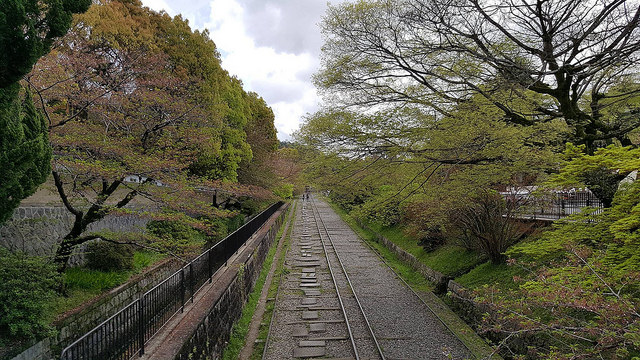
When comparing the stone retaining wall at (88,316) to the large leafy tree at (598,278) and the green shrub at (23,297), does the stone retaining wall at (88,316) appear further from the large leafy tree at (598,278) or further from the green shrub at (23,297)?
the large leafy tree at (598,278)

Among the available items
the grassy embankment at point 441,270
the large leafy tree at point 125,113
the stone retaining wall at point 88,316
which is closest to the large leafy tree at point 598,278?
the grassy embankment at point 441,270

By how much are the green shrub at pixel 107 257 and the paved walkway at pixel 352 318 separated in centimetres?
468

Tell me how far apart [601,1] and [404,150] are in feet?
14.8

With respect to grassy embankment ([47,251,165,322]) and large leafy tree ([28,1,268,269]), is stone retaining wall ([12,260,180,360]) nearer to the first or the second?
grassy embankment ([47,251,165,322])

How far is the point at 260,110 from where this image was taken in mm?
35781

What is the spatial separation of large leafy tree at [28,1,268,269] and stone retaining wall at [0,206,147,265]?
58 centimetres

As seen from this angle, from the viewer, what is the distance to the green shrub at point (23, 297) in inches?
231

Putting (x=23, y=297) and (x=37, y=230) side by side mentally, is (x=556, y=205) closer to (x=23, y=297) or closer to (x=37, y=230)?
(x=23, y=297)

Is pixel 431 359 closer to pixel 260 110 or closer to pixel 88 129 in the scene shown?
pixel 88 129

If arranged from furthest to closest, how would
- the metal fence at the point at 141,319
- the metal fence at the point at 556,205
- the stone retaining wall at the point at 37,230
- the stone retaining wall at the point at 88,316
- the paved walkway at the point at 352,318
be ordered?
1. the metal fence at the point at 556,205
2. the stone retaining wall at the point at 37,230
3. the paved walkway at the point at 352,318
4. the stone retaining wall at the point at 88,316
5. the metal fence at the point at 141,319

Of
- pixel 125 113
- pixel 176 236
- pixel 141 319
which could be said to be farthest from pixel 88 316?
pixel 125 113

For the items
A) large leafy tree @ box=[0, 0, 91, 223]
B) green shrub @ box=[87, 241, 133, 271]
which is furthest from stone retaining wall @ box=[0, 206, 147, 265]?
large leafy tree @ box=[0, 0, 91, 223]

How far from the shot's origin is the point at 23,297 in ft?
20.1

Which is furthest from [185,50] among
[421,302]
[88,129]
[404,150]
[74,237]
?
[421,302]
